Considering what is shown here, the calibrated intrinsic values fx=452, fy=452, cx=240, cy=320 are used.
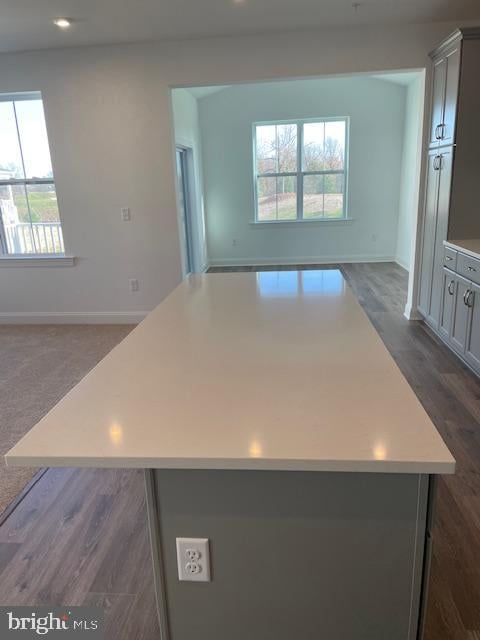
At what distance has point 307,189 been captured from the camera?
7.72 meters

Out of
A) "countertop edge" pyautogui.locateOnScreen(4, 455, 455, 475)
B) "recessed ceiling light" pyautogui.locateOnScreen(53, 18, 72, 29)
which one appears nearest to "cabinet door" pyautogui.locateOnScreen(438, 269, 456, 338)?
"countertop edge" pyautogui.locateOnScreen(4, 455, 455, 475)

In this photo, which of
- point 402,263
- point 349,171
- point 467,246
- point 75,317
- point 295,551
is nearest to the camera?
point 295,551

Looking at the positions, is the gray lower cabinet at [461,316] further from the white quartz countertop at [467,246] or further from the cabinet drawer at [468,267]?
the white quartz countertop at [467,246]

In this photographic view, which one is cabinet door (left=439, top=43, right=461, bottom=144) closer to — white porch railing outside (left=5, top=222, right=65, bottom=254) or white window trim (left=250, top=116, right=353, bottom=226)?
white porch railing outside (left=5, top=222, right=65, bottom=254)

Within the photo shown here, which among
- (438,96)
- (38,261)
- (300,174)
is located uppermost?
(438,96)

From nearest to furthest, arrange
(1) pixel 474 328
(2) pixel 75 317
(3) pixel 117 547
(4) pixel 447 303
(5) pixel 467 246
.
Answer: (3) pixel 117 547 < (1) pixel 474 328 < (5) pixel 467 246 < (4) pixel 447 303 < (2) pixel 75 317

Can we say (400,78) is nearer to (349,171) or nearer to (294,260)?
(349,171)

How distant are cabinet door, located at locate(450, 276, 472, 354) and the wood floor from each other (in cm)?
79

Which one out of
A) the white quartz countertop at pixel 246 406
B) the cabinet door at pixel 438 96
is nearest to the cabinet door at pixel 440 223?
the cabinet door at pixel 438 96

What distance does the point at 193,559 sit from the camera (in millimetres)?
1029

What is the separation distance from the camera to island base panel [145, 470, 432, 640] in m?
0.96

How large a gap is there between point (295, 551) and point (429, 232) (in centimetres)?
373

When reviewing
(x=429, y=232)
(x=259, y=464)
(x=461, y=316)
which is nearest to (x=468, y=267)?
(x=461, y=316)

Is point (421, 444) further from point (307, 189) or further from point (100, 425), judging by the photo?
point (307, 189)
